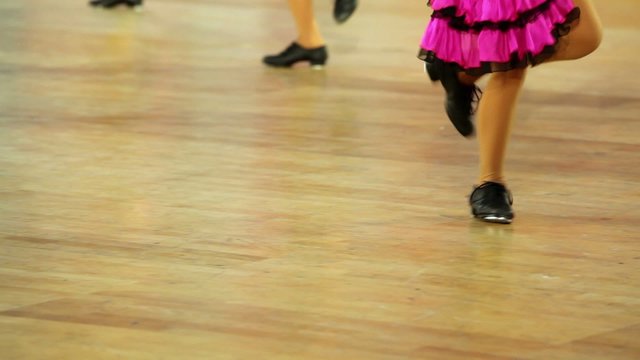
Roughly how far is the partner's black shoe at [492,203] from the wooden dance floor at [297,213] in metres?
0.04

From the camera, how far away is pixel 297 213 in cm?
416

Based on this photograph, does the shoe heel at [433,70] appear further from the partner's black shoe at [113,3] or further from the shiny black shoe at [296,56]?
Answer: the partner's black shoe at [113,3]

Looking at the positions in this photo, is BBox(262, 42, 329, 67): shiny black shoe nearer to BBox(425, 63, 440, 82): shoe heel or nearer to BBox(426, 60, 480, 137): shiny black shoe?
BBox(426, 60, 480, 137): shiny black shoe

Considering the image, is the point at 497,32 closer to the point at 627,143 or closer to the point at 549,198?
the point at 549,198

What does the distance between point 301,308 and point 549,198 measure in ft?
4.59

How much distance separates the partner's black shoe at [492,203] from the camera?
4.12m

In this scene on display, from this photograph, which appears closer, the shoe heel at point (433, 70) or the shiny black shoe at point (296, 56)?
the shoe heel at point (433, 70)

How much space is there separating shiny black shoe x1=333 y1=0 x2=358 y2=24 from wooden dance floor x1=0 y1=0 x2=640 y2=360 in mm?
255

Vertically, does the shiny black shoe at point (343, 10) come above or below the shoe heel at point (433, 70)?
below

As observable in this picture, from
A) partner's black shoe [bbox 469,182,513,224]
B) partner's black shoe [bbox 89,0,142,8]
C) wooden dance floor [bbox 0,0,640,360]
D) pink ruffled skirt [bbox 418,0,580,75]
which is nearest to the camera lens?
wooden dance floor [bbox 0,0,640,360]

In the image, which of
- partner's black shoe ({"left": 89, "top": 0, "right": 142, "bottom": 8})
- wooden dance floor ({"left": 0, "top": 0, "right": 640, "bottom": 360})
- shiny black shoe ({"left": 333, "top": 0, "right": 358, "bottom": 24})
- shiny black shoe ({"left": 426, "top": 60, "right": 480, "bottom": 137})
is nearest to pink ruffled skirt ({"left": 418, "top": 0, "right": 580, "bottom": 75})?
shiny black shoe ({"left": 426, "top": 60, "right": 480, "bottom": 137})

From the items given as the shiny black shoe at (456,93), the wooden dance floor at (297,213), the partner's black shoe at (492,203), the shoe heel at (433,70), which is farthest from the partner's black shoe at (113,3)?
the partner's black shoe at (492,203)

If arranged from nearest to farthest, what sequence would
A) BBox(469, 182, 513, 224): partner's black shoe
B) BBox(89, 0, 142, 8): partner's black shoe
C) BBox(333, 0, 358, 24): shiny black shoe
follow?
BBox(469, 182, 513, 224): partner's black shoe, BBox(333, 0, 358, 24): shiny black shoe, BBox(89, 0, 142, 8): partner's black shoe

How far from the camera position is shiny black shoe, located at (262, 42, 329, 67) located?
6.73 metres
